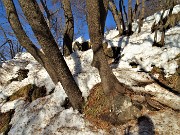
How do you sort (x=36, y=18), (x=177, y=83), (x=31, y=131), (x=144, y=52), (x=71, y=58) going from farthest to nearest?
1. (x=71, y=58)
2. (x=144, y=52)
3. (x=177, y=83)
4. (x=31, y=131)
5. (x=36, y=18)

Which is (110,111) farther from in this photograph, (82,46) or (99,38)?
(82,46)

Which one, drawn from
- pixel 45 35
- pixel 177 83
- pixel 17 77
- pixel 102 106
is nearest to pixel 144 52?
pixel 177 83

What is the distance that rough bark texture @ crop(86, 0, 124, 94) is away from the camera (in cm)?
479

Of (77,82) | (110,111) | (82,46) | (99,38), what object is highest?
(99,38)

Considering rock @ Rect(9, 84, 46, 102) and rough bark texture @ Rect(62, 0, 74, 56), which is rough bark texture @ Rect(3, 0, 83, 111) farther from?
rough bark texture @ Rect(62, 0, 74, 56)

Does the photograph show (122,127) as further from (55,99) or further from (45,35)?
(45,35)

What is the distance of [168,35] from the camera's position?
331 inches

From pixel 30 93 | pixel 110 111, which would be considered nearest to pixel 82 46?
pixel 30 93

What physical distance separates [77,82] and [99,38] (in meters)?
1.87

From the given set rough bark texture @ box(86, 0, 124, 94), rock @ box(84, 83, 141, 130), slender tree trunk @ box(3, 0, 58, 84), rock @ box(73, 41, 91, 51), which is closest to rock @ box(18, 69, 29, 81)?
slender tree trunk @ box(3, 0, 58, 84)

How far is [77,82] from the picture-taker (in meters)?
6.30

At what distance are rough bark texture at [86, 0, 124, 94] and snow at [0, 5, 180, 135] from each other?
2.80 feet

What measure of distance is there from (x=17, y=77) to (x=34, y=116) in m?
2.99

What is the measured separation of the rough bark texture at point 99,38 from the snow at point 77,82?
85 centimetres
